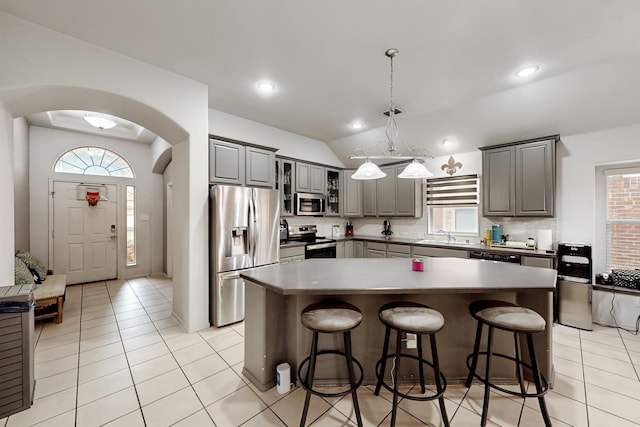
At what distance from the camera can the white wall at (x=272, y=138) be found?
12.9ft

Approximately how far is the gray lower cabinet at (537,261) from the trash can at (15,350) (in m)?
5.04

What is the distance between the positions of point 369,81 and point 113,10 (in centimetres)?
238

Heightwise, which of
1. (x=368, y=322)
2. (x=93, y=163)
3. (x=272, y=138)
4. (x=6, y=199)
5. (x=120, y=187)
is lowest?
(x=368, y=322)

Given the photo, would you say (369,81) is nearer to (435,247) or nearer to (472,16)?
(472,16)

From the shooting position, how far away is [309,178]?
513 cm

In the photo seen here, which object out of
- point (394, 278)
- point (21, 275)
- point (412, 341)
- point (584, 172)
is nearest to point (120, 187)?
point (21, 275)

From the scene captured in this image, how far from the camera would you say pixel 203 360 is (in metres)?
2.53

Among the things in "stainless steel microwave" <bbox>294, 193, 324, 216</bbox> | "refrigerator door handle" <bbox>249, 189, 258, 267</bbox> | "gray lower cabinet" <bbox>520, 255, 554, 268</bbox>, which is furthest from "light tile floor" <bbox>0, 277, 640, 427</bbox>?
"stainless steel microwave" <bbox>294, 193, 324, 216</bbox>

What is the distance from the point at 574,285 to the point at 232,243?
432 cm

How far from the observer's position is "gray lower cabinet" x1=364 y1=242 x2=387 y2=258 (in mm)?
5008

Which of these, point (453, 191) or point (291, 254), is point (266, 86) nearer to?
point (291, 254)

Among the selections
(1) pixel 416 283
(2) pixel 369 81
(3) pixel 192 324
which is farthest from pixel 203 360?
(2) pixel 369 81

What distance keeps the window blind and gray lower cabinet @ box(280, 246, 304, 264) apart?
261 centimetres

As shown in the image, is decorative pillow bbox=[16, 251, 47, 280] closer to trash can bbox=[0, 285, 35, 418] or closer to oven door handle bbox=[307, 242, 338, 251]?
trash can bbox=[0, 285, 35, 418]
